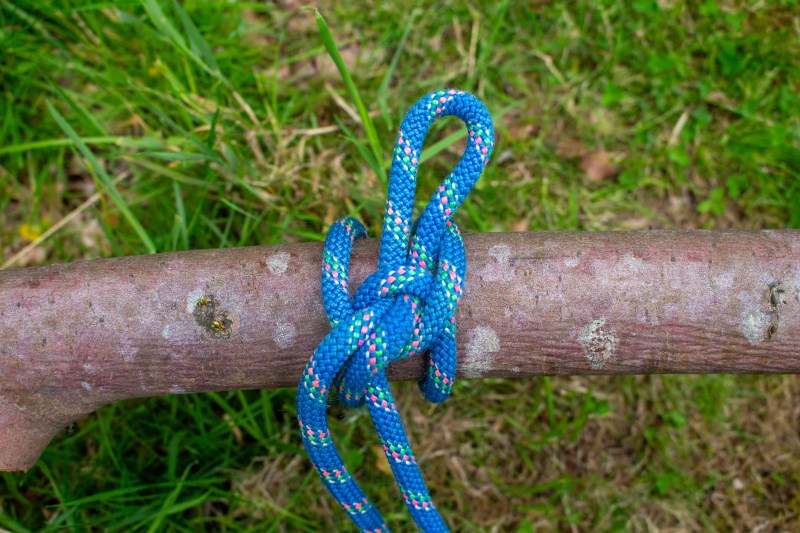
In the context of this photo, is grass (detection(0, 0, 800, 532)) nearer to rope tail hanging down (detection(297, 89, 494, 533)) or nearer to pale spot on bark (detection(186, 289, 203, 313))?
rope tail hanging down (detection(297, 89, 494, 533))

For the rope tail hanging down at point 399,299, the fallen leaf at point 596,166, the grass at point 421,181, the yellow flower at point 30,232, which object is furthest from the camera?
the fallen leaf at point 596,166

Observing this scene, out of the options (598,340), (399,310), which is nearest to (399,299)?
(399,310)

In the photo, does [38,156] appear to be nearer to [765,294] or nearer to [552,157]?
[552,157]

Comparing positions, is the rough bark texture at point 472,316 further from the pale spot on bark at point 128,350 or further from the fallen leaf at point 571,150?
the fallen leaf at point 571,150

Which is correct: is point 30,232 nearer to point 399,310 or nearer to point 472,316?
point 399,310

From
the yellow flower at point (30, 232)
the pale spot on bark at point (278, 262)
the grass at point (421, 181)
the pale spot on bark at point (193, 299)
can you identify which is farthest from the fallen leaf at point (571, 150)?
the yellow flower at point (30, 232)

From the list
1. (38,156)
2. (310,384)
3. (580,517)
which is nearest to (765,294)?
(310,384)

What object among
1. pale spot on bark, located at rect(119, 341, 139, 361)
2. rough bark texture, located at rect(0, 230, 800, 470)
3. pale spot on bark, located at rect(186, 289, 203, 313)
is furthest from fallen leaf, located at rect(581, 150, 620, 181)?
pale spot on bark, located at rect(119, 341, 139, 361)

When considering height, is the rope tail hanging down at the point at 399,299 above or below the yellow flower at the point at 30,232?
above
